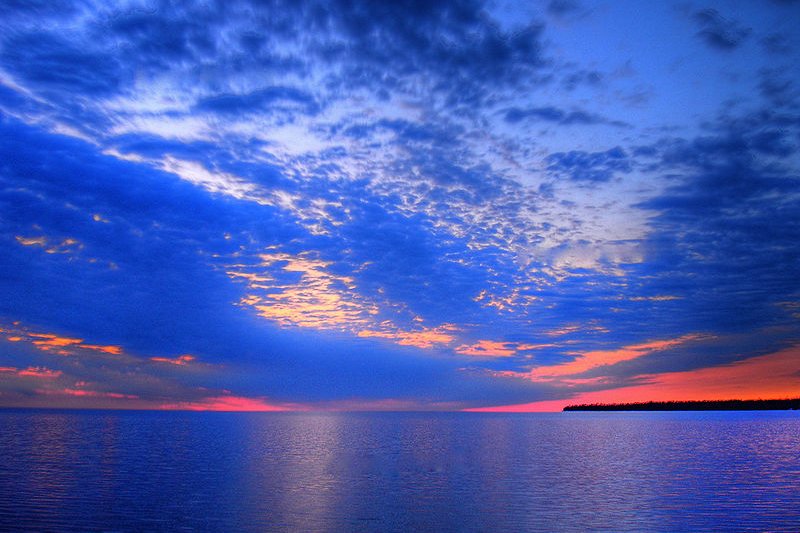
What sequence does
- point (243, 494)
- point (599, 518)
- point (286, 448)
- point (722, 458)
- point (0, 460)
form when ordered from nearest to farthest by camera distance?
point (599, 518) → point (243, 494) → point (0, 460) → point (722, 458) → point (286, 448)

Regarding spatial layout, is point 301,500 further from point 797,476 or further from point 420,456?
point 797,476

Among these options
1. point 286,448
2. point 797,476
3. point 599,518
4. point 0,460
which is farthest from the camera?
point 286,448

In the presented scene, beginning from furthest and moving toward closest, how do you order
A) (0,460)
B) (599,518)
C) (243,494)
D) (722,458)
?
1. (722,458)
2. (0,460)
3. (243,494)
4. (599,518)

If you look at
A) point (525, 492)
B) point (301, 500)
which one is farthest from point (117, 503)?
point (525, 492)

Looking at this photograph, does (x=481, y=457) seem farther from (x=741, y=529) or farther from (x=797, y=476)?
(x=741, y=529)

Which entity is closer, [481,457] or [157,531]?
[157,531]

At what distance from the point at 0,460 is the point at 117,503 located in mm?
30381

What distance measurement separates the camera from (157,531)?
2836 cm

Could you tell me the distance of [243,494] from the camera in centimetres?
3912

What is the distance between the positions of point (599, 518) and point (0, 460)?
5651 centimetres

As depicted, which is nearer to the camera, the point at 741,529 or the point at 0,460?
the point at 741,529

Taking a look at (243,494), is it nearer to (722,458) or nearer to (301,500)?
(301,500)

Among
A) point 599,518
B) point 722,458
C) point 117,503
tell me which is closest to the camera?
point 599,518

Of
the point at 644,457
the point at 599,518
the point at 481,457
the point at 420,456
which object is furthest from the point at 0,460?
the point at 644,457
